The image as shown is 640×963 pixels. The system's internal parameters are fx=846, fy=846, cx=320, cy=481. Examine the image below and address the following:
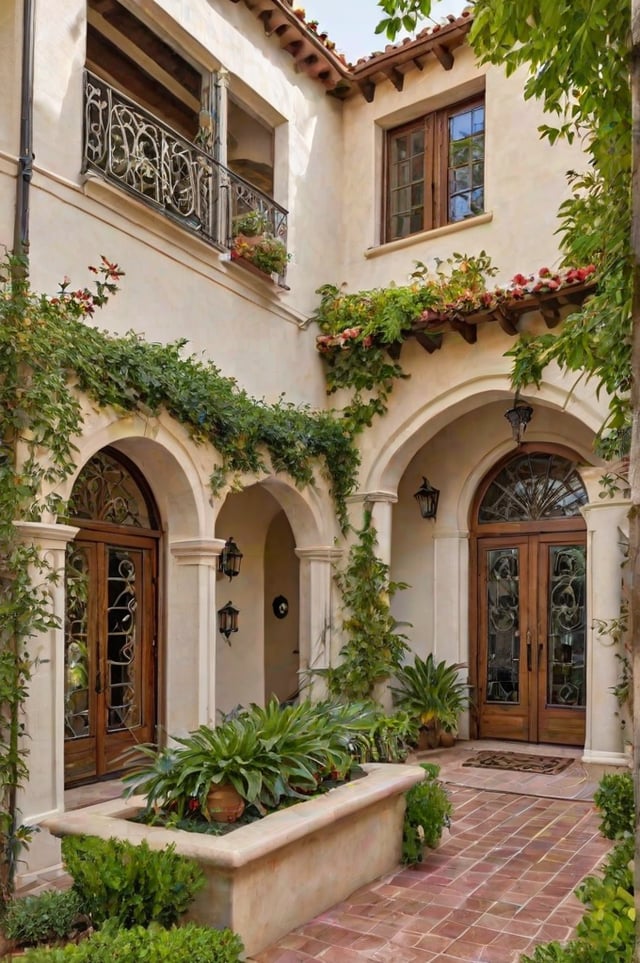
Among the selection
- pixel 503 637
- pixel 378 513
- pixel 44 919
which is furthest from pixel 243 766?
pixel 503 637

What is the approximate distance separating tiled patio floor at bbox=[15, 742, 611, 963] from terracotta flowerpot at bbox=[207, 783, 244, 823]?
0.50 meters

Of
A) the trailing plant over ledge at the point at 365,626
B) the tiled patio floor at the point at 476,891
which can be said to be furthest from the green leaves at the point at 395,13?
the trailing plant over ledge at the point at 365,626

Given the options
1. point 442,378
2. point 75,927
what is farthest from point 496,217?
point 75,927

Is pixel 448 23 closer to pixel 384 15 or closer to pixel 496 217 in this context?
pixel 496 217

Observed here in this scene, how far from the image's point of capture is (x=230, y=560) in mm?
9352

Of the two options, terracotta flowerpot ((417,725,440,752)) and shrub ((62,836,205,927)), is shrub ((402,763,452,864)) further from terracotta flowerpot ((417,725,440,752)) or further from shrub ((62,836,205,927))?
terracotta flowerpot ((417,725,440,752))

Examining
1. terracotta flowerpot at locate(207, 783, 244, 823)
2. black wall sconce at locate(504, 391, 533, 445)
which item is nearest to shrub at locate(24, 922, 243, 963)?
terracotta flowerpot at locate(207, 783, 244, 823)

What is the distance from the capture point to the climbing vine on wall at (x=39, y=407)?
5117 millimetres

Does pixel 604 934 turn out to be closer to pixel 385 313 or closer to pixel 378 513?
pixel 378 513

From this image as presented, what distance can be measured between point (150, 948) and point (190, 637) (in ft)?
13.4

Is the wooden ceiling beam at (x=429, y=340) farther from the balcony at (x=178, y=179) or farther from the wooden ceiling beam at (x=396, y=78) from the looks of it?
the wooden ceiling beam at (x=396, y=78)

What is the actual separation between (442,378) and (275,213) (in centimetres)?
241

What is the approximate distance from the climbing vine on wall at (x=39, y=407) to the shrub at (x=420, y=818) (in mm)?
2307

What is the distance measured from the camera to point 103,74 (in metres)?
8.52
